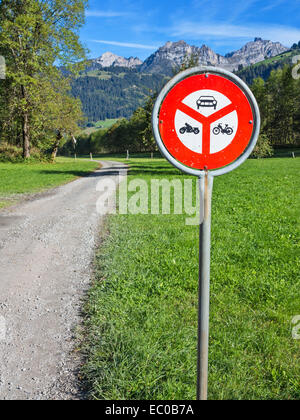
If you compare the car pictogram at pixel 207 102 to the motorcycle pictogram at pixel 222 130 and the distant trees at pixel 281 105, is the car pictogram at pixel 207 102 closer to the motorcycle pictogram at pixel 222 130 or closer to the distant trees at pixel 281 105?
the motorcycle pictogram at pixel 222 130

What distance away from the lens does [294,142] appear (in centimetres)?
7550

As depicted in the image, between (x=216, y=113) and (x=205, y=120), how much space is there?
0.09 m

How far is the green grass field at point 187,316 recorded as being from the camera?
270 centimetres

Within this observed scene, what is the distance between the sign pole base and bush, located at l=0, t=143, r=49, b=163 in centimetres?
3405

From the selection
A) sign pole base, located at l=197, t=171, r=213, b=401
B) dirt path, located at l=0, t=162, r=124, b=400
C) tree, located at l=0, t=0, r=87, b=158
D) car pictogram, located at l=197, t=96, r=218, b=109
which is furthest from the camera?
tree, located at l=0, t=0, r=87, b=158

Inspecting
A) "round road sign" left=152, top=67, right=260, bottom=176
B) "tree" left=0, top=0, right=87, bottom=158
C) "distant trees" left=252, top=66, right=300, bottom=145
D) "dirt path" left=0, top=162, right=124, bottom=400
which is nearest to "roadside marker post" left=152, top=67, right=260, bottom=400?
"round road sign" left=152, top=67, right=260, bottom=176

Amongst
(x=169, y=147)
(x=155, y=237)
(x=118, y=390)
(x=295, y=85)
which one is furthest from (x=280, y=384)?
(x=295, y=85)

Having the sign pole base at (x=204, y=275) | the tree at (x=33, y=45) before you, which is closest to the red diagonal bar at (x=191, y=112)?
the sign pole base at (x=204, y=275)

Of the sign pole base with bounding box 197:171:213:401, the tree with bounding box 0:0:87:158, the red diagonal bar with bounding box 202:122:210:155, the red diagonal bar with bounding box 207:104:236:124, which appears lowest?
the sign pole base with bounding box 197:171:213:401

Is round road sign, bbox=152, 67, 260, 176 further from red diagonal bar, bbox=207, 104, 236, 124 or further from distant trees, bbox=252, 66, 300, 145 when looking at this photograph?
distant trees, bbox=252, 66, 300, 145

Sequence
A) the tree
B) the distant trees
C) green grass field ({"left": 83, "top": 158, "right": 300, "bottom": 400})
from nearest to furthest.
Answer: green grass field ({"left": 83, "top": 158, "right": 300, "bottom": 400}), the tree, the distant trees

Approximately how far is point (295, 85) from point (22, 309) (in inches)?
3223

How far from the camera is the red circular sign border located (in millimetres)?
1990
